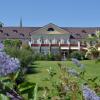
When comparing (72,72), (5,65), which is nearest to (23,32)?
(72,72)

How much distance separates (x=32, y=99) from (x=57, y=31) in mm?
84170

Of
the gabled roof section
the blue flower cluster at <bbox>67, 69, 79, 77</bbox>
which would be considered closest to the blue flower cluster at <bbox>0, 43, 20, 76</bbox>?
the blue flower cluster at <bbox>67, 69, 79, 77</bbox>

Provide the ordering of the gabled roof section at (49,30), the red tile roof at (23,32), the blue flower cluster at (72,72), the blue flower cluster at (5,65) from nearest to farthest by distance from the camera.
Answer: the blue flower cluster at (5,65) → the blue flower cluster at (72,72) → the gabled roof section at (49,30) → the red tile roof at (23,32)

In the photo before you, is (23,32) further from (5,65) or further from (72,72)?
(5,65)

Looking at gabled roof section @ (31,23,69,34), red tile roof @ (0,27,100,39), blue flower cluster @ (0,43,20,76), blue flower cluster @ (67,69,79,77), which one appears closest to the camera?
blue flower cluster @ (0,43,20,76)

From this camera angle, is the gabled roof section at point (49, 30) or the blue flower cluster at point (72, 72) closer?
the blue flower cluster at point (72, 72)

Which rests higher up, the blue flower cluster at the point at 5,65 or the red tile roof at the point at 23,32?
the blue flower cluster at the point at 5,65

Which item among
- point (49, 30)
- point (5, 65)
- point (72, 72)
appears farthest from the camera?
point (49, 30)

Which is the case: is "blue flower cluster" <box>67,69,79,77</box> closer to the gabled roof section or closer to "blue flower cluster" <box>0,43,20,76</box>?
"blue flower cluster" <box>0,43,20,76</box>

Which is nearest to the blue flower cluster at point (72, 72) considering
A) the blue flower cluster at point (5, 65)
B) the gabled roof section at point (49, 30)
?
the blue flower cluster at point (5, 65)

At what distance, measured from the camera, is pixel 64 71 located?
11.4ft

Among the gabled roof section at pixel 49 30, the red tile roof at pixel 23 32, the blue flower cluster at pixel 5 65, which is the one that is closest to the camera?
the blue flower cluster at pixel 5 65

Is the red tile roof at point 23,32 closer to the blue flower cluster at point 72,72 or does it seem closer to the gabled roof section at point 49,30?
the gabled roof section at point 49,30

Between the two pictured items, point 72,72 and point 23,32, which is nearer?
point 72,72
